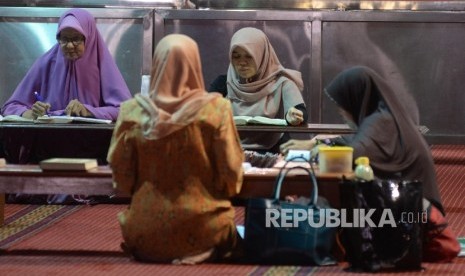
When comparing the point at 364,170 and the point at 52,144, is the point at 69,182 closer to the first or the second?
the point at 364,170

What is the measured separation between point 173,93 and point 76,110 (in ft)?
6.78

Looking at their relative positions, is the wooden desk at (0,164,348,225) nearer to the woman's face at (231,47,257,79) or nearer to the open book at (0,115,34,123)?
the open book at (0,115,34,123)

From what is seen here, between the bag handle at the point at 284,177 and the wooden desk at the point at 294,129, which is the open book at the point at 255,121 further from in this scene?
the bag handle at the point at 284,177

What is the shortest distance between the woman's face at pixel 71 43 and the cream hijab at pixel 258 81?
1.11 m

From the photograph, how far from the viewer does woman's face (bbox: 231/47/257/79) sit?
23.6ft

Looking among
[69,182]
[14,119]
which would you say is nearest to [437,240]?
[69,182]

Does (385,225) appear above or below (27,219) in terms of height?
above

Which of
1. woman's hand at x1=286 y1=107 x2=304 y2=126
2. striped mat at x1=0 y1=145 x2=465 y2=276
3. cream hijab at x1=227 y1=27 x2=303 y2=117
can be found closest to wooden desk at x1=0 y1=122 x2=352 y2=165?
striped mat at x1=0 y1=145 x2=465 y2=276

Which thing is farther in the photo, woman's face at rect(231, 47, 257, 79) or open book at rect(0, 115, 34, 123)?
woman's face at rect(231, 47, 257, 79)

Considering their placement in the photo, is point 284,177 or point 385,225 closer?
point 385,225

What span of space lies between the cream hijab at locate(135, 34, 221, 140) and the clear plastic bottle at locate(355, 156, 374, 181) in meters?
0.80

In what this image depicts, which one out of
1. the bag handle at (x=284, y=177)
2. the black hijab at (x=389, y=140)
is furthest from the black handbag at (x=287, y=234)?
the black hijab at (x=389, y=140)

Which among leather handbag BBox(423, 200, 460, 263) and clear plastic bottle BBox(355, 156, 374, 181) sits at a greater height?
clear plastic bottle BBox(355, 156, 374, 181)

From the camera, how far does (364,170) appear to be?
5.00 metres
